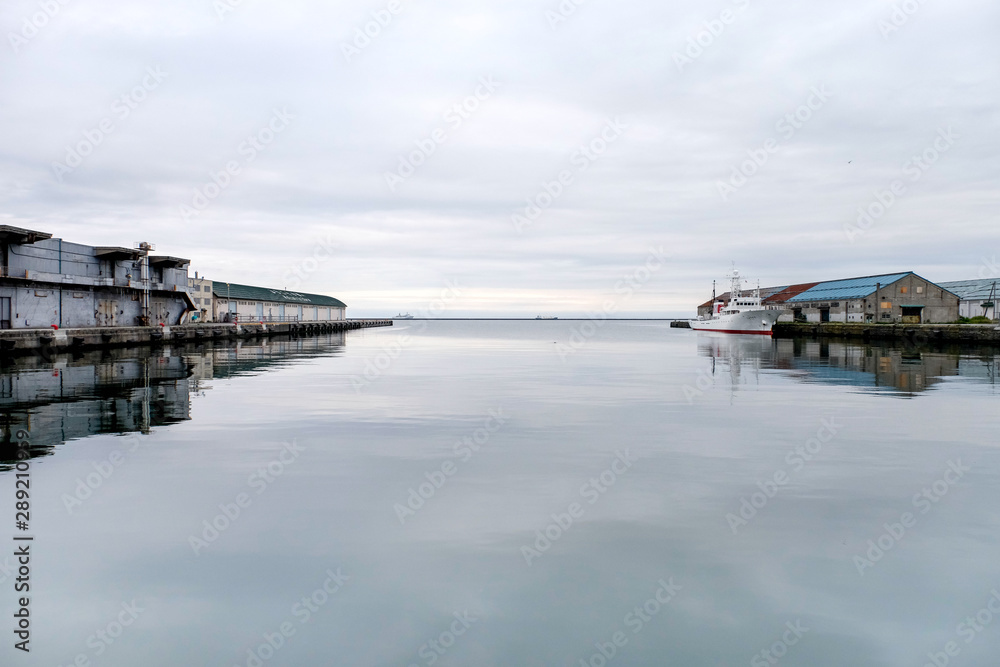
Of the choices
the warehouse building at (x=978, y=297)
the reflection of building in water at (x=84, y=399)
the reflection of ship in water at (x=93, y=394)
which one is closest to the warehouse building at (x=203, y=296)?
the reflection of ship in water at (x=93, y=394)

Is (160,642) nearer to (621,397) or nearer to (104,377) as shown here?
(621,397)

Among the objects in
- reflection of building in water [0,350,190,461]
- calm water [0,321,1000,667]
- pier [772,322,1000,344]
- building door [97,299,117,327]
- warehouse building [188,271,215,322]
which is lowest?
calm water [0,321,1000,667]

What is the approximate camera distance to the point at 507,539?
7.30m

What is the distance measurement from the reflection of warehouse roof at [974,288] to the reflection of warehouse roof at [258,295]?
10713 centimetres

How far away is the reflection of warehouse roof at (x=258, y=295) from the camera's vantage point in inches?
3501

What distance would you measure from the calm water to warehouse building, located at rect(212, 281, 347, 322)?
241ft

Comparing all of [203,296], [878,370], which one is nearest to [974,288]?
[878,370]

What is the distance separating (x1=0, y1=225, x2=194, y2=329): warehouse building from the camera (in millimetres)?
41125

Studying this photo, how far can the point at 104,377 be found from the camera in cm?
2466

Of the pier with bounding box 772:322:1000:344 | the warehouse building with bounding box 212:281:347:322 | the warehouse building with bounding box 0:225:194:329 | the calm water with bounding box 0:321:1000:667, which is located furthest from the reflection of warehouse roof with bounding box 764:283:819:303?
the calm water with bounding box 0:321:1000:667

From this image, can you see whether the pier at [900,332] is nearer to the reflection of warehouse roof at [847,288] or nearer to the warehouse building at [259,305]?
the reflection of warehouse roof at [847,288]

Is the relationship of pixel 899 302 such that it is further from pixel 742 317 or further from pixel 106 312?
pixel 106 312

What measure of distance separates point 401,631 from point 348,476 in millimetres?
5049

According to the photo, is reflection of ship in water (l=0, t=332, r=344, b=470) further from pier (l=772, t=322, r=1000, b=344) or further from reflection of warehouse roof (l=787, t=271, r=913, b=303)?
reflection of warehouse roof (l=787, t=271, r=913, b=303)
